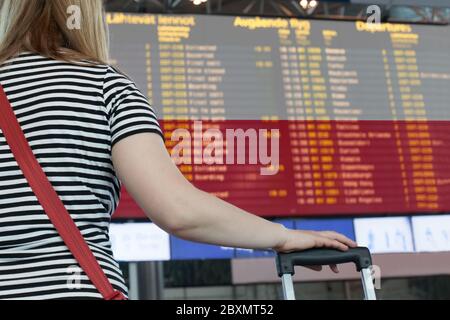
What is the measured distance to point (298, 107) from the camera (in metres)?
3.96

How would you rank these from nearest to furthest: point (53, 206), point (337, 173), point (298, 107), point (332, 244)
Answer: point (53, 206) < point (332, 244) < point (337, 173) < point (298, 107)

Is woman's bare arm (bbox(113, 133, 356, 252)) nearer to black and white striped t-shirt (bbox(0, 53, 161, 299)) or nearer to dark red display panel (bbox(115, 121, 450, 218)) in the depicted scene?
black and white striped t-shirt (bbox(0, 53, 161, 299))

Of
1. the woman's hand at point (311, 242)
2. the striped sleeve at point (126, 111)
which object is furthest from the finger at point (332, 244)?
the striped sleeve at point (126, 111)

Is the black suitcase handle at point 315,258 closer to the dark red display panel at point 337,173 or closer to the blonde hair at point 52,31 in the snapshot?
the blonde hair at point 52,31

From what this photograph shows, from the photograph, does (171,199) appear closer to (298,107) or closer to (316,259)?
(316,259)

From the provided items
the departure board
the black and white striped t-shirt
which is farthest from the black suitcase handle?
the departure board

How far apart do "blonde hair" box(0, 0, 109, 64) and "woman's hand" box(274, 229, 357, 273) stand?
0.29 m

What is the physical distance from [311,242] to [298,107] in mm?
3221

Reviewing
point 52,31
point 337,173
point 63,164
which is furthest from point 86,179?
point 337,173

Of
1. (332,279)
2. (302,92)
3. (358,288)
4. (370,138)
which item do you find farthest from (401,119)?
(358,288)

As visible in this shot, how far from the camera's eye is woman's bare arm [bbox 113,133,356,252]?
27.3 inches

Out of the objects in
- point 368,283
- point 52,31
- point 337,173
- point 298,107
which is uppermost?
point 298,107
